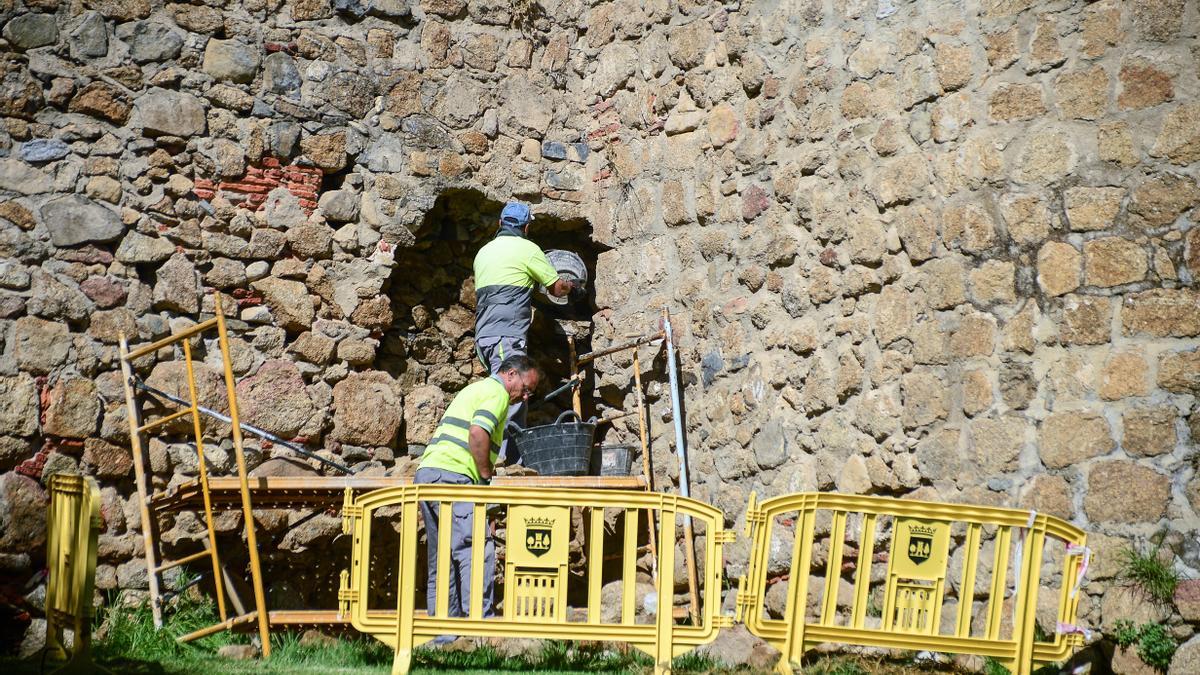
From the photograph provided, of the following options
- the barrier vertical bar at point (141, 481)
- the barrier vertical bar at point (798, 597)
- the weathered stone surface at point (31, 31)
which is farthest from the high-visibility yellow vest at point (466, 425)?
the weathered stone surface at point (31, 31)

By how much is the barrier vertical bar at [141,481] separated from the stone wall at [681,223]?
111 millimetres

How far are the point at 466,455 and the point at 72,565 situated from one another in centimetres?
209

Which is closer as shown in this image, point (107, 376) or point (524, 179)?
point (107, 376)

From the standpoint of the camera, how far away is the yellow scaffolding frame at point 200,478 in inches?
244

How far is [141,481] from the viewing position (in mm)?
6539

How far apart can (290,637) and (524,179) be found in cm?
344

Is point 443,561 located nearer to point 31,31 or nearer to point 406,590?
point 406,590

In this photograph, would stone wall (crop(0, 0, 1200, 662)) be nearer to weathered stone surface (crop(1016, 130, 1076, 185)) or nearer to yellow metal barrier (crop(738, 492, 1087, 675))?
weathered stone surface (crop(1016, 130, 1076, 185))

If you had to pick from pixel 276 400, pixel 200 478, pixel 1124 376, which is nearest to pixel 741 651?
pixel 1124 376

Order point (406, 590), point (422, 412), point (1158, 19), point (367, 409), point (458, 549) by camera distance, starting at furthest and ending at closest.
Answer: point (422, 412), point (367, 409), point (458, 549), point (1158, 19), point (406, 590)

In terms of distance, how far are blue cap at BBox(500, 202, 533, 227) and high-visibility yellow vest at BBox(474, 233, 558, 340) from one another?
97 mm

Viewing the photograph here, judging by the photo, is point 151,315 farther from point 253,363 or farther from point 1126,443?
point 1126,443

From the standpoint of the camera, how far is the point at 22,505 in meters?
6.29

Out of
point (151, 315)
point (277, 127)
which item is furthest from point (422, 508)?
point (277, 127)
